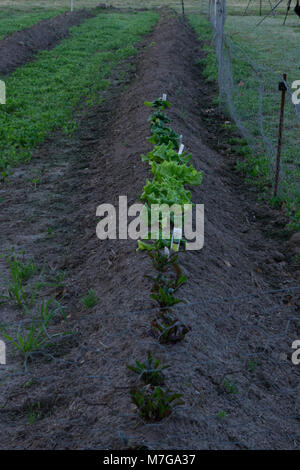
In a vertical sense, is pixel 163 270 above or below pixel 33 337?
above

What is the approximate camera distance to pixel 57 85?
11977 millimetres

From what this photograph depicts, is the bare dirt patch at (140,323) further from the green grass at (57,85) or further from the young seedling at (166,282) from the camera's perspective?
the green grass at (57,85)

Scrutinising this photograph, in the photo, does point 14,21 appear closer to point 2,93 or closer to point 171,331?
point 2,93

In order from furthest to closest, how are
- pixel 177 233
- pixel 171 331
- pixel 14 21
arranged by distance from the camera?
1. pixel 14 21
2. pixel 177 233
3. pixel 171 331

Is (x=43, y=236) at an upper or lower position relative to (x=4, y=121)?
lower

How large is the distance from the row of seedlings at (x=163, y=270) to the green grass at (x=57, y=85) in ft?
8.71

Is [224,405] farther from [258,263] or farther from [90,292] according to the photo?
[258,263]

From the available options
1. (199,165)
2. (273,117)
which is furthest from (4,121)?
(273,117)

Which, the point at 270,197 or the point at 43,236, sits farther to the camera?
the point at 270,197

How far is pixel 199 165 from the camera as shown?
6.84 meters

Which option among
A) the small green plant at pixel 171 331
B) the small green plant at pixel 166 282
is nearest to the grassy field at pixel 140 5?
the small green plant at pixel 166 282

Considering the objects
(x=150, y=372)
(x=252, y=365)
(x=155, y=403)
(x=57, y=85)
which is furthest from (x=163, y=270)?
(x=57, y=85)

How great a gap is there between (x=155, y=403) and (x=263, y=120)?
7537 mm
